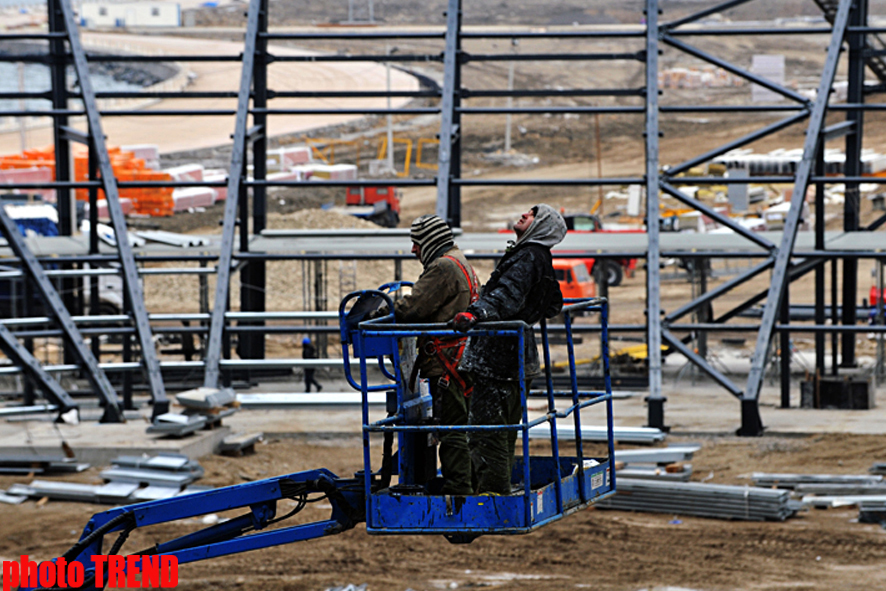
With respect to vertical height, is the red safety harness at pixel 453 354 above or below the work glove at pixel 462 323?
below

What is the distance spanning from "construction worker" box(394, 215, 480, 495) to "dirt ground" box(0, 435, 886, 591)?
12.7ft

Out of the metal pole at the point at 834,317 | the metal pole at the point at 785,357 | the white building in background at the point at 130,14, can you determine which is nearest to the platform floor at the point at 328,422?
the metal pole at the point at 785,357

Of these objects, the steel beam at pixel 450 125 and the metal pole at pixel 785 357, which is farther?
the metal pole at pixel 785 357

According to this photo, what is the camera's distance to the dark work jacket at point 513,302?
6.79 m

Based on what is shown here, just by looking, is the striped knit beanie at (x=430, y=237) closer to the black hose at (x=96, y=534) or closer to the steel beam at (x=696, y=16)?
the black hose at (x=96, y=534)

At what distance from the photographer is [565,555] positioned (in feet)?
38.2

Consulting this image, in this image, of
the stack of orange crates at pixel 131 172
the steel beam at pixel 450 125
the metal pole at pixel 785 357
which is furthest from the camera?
the stack of orange crates at pixel 131 172

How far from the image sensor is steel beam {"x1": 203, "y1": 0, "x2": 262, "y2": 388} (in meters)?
16.7

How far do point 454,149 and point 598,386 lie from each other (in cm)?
478

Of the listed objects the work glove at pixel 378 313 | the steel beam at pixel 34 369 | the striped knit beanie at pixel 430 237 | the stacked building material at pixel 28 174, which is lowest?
the steel beam at pixel 34 369

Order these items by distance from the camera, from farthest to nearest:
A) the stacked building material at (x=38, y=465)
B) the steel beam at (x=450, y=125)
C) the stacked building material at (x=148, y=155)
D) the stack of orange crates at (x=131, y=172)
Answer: the stacked building material at (x=148, y=155)
the stack of orange crates at (x=131, y=172)
the steel beam at (x=450, y=125)
the stacked building material at (x=38, y=465)

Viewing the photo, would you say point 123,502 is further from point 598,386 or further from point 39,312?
point 39,312

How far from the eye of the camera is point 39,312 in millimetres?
23219

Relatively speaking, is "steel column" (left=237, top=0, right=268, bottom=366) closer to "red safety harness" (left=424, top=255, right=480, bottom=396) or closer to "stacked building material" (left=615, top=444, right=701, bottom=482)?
"stacked building material" (left=615, top=444, right=701, bottom=482)
